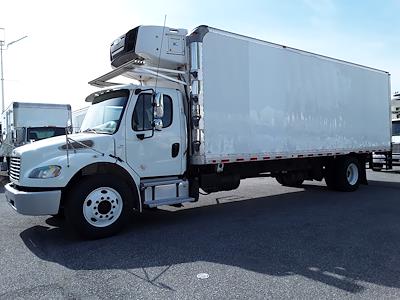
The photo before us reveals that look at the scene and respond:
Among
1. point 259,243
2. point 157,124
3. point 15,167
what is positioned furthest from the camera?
point 157,124

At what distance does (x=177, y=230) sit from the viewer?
725 cm

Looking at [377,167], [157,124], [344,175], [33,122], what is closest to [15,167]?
[157,124]

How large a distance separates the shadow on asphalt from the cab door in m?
1.12

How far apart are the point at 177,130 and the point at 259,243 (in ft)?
9.12

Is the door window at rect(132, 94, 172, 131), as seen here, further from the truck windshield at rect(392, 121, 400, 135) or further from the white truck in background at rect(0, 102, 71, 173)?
the truck windshield at rect(392, 121, 400, 135)

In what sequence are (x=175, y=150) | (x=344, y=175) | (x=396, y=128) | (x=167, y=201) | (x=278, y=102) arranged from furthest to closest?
(x=396, y=128) → (x=344, y=175) → (x=278, y=102) → (x=175, y=150) → (x=167, y=201)

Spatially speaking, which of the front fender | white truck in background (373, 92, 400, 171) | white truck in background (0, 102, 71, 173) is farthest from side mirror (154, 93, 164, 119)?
white truck in background (373, 92, 400, 171)

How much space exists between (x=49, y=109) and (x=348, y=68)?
40.3 ft

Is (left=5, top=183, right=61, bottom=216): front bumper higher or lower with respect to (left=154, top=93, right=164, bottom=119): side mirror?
lower

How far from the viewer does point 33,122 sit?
17.3 m

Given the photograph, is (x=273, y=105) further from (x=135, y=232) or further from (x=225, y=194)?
(x=135, y=232)

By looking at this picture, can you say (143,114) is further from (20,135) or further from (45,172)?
(20,135)

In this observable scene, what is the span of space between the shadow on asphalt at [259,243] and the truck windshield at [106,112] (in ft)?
6.22

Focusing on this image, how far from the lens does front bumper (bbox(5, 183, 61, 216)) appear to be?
20.8 feet
